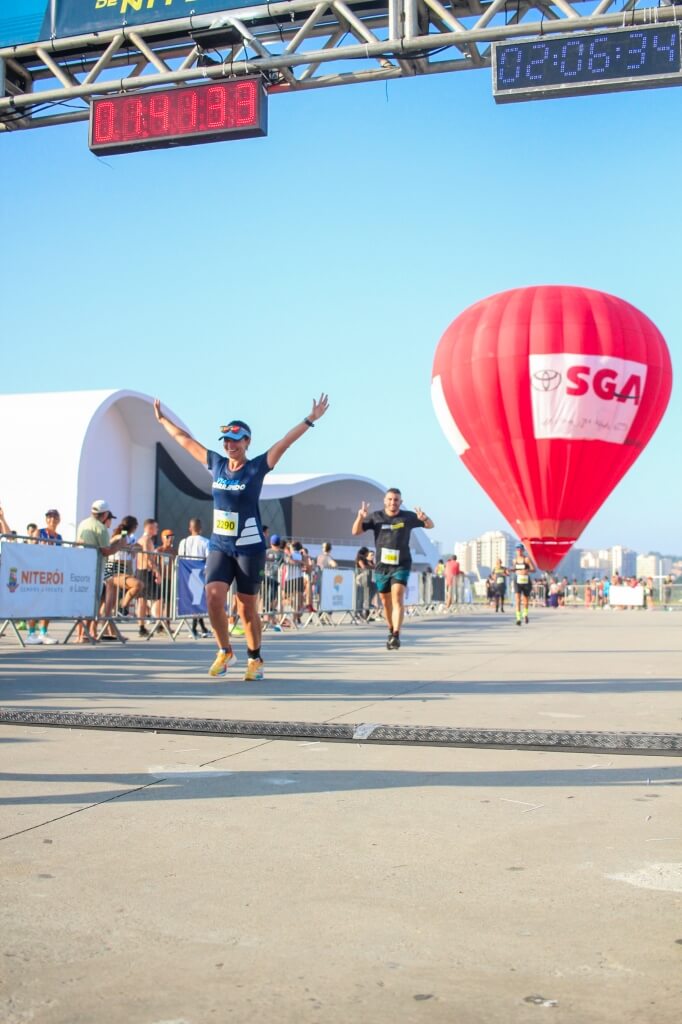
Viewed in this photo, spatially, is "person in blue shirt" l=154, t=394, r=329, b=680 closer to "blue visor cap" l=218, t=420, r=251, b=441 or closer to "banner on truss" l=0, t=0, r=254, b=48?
"blue visor cap" l=218, t=420, r=251, b=441

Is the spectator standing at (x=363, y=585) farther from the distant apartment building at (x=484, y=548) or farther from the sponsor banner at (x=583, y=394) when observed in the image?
the distant apartment building at (x=484, y=548)

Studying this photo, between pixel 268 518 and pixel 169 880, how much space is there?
2367 inches

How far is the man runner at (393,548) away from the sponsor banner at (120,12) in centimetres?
743

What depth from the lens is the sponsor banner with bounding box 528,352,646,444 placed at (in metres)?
31.4

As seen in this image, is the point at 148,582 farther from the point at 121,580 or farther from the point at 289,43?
the point at 289,43

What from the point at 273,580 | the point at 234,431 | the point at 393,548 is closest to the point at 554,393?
the point at 273,580

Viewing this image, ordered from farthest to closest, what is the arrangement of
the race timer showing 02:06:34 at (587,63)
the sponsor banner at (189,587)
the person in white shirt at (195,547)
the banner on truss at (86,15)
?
the person in white shirt at (195,547), the sponsor banner at (189,587), the banner on truss at (86,15), the race timer showing 02:06:34 at (587,63)

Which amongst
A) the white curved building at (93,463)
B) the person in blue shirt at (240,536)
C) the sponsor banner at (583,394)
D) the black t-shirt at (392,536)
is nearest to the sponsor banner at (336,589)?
the black t-shirt at (392,536)

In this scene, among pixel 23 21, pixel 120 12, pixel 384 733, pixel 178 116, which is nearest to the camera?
pixel 384 733

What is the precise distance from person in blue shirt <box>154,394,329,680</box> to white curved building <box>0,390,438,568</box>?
29197 mm

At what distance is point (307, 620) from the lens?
2314 cm

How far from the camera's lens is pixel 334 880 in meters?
2.72

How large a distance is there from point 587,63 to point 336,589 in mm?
13271

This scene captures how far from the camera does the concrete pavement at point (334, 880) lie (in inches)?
77.7
